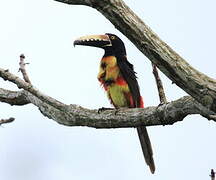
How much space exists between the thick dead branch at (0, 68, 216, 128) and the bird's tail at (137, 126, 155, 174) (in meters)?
1.48

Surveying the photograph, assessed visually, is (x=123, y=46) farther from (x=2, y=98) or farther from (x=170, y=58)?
(x=170, y=58)

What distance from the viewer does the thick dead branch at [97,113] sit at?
4.42 m

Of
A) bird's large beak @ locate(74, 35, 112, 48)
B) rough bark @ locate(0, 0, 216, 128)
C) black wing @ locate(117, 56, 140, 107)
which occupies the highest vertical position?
bird's large beak @ locate(74, 35, 112, 48)

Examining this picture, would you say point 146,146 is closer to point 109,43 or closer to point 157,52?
point 109,43

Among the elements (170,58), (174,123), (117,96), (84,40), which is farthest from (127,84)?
(170,58)

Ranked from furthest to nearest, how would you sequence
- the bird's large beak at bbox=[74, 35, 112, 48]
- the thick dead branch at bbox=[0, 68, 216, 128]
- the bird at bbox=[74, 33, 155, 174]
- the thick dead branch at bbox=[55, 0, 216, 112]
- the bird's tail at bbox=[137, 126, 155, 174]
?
the bird at bbox=[74, 33, 155, 174], the bird's large beak at bbox=[74, 35, 112, 48], the bird's tail at bbox=[137, 126, 155, 174], the thick dead branch at bbox=[0, 68, 216, 128], the thick dead branch at bbox=[55, 0, 216, 112]

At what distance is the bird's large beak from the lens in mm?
7299

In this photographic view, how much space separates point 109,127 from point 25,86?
115 centimetres

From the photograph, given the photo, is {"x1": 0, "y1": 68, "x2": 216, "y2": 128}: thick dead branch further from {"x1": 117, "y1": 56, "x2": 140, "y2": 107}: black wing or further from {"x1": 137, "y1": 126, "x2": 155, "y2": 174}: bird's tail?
{"x1": 117, "y1": 56, "x2": 140, "y2": 107}: black wing

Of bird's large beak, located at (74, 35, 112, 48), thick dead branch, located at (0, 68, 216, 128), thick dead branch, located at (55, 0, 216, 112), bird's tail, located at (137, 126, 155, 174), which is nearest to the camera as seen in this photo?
thick dead branch, located at (55, 0, 216, 112)

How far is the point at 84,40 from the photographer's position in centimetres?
737

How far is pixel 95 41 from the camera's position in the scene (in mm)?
7672

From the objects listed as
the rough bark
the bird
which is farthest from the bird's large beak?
the rough bark

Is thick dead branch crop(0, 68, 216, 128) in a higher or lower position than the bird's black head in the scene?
lower
